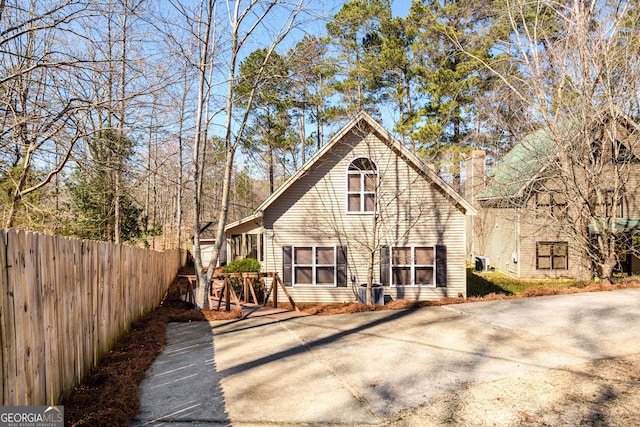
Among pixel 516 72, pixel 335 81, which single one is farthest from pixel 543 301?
pixel 335 81

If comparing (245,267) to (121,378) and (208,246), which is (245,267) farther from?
(208,246)

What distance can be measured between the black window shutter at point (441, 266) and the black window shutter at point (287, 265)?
16.8 ft

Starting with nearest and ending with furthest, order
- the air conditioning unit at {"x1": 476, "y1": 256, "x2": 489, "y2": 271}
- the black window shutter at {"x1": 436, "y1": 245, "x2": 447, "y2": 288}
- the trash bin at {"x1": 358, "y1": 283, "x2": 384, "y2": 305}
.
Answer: the trash bin at {"x1": 358, "y1": 283, "x2": 384, "y2": 305} < the black window shutter at {"x1": 436, "y1": 245, "x2": 447, "y2": 288} < the air conditioning unit at {"x1": 476, "y1": 256, "x2": 489, "y2": 271}

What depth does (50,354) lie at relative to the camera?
4.18 metres

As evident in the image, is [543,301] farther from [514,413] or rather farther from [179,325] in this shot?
[179,325]

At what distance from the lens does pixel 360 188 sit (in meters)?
15.1

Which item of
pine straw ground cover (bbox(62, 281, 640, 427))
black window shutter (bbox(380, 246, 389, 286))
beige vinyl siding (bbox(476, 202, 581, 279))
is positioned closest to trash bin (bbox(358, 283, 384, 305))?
black window shutter (bbox(380, 246, 389, 286))

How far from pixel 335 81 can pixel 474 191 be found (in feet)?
40.7

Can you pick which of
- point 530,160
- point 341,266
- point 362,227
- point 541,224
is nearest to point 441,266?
point 362,227

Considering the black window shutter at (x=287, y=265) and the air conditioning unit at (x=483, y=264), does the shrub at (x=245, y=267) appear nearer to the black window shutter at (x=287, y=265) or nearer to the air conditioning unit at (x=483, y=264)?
the black window shutter at (x=287, y=265)

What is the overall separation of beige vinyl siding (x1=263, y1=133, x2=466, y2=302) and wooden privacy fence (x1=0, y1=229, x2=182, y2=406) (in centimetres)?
821

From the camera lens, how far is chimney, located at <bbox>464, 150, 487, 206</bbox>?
2719 centimetres

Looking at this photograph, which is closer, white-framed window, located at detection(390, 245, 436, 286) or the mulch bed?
the mulch bed

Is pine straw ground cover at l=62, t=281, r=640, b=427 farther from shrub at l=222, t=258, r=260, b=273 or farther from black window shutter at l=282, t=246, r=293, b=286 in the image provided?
shrub at l=222, t=258, r=260, b=273
